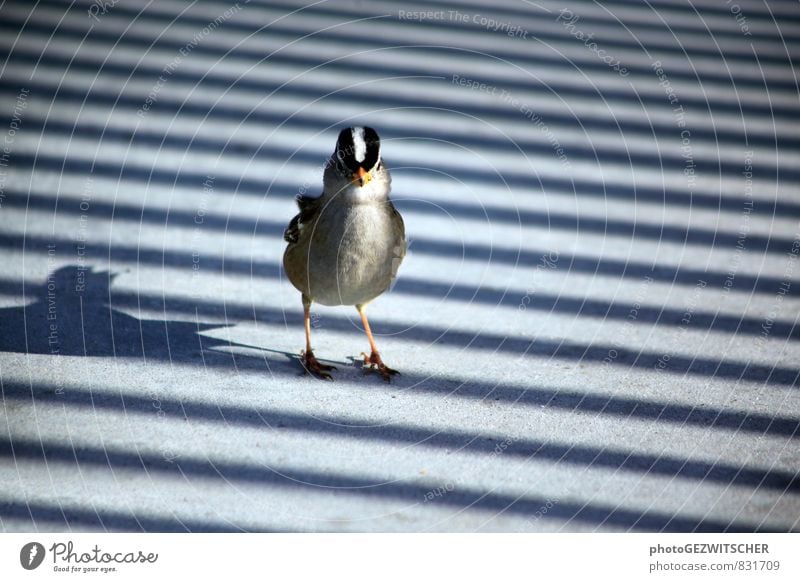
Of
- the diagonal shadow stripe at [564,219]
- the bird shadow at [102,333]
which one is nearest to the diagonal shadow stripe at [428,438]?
the bird shadow at [102,333]

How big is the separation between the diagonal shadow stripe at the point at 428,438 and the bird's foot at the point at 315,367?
351 mm

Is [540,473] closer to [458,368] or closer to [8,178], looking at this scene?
[458,368]

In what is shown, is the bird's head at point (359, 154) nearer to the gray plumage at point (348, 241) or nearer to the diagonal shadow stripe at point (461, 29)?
the gray plumage at point (348, 241)

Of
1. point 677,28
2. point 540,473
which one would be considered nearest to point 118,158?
point 540,473

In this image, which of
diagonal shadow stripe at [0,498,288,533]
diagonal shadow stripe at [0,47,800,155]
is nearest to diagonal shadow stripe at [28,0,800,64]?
diagonal shadow stripe at [0,47,800,155]

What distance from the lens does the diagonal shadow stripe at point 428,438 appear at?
3.49 meters

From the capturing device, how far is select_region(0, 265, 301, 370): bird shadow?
13.6 feet

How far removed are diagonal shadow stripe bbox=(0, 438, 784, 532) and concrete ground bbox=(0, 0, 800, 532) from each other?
0.04 ft

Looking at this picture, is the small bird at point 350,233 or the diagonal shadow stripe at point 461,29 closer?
the small bird at point 350,233

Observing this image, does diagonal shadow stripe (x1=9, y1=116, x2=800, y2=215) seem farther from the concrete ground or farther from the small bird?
the small bird

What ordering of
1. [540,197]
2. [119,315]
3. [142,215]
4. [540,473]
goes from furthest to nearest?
1. [540,197]
2. [142,215]
3. [119,315]
4. [540,473]

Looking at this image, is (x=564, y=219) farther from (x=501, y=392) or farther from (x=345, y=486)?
(x=345, y=486)

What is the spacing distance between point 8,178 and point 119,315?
77.5 inches

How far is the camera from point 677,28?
8.42m
